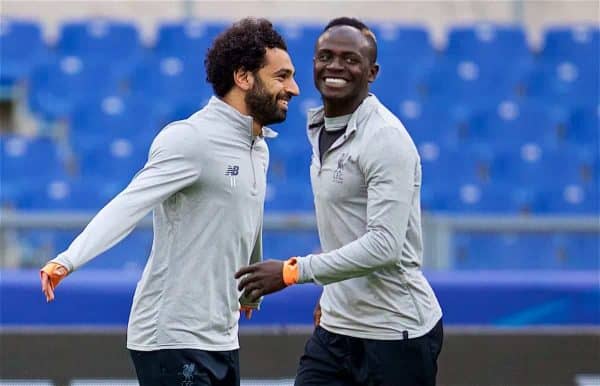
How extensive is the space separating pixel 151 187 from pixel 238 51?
0.62 metres

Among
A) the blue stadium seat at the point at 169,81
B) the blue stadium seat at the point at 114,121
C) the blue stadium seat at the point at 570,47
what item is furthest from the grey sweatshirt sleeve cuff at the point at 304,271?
the blue stadium seat at the point at 570,47

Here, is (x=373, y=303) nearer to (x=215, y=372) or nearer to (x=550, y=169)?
(x=215, y=372)

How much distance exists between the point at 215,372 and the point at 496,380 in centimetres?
268

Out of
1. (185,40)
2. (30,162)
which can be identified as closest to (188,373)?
(30,162)

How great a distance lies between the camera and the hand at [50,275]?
3562mm

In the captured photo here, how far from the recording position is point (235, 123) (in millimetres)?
4043

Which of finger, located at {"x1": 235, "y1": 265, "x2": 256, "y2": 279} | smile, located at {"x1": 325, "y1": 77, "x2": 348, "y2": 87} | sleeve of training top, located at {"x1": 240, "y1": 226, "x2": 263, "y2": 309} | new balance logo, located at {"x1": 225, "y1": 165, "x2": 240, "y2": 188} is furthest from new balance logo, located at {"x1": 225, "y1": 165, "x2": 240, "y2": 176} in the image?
smile, located at {"x1": 325, "y1": 77, "x2": 348, "y2": 87}

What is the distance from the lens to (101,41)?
44.0 feet

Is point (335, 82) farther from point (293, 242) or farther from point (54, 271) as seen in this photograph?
point (293, 242)

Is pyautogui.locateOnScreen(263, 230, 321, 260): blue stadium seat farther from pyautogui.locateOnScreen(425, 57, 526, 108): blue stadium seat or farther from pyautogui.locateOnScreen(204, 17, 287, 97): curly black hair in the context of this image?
pyautogui.locateOnScreen(425, 57, 526, 108): blue stadium seat

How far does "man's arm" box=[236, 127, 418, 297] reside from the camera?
4.05m

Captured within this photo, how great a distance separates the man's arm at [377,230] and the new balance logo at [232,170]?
0.35 meters

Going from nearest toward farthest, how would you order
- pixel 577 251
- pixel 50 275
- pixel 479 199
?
pixel 50 275 < pixel 577 251 < pixel 479 199

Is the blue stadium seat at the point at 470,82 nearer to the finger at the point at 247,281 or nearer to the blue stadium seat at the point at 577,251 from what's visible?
the blue stadium seat at the point at 577,251
